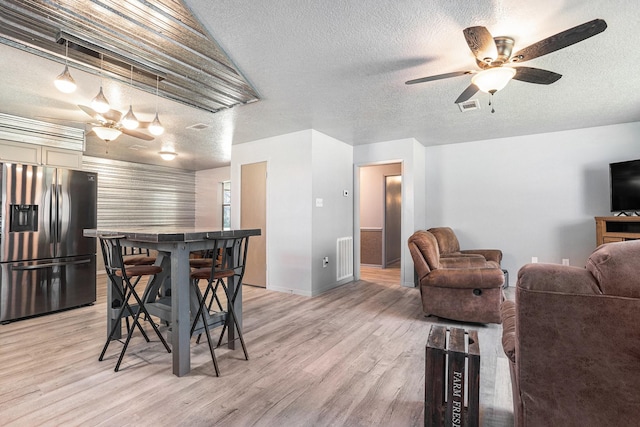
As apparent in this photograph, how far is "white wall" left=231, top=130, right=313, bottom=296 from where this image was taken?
4543 mm

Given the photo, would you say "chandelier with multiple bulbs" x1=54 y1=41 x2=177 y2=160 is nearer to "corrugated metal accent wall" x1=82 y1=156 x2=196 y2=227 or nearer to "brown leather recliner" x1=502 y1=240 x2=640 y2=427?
"brown leather recliner" x1=502 y1=240 x2=640 y2=427

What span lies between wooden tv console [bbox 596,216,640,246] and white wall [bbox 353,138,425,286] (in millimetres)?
2341

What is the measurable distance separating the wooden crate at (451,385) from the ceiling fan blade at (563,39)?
1906 mm

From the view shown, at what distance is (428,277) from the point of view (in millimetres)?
3354

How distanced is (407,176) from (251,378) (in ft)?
12.9

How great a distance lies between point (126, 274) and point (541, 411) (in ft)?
8.47

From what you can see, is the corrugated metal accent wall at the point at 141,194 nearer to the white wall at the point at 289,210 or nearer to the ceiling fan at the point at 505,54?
the white wall at the point at 289,210

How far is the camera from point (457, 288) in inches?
126

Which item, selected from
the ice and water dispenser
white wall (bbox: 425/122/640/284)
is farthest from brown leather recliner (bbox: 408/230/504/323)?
the ice and water dispenser

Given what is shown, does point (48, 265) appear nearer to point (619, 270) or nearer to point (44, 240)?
point (44, 240)

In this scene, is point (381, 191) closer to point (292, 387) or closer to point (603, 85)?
point (603, 85)

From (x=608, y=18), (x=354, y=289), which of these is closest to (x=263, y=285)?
(x=354, y=289)

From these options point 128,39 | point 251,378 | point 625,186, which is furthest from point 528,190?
point 128,39

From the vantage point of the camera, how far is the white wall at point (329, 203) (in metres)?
4.59
